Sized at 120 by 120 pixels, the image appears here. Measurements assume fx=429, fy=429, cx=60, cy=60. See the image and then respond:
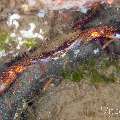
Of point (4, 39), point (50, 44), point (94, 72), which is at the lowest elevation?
point (94, 72)

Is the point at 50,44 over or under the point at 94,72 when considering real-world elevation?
over

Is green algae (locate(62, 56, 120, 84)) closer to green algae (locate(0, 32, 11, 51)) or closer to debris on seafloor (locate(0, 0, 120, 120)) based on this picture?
debris on seafloor (locate(0, 0, 120, 120))

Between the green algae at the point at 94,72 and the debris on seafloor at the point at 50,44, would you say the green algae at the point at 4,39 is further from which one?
the green algae at the point at 94,72

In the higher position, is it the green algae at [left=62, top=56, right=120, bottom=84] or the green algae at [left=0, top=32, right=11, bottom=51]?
the green algae at [left=0, top=32, right=11, bottom=51]

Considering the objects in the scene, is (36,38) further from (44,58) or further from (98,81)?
(98,81)

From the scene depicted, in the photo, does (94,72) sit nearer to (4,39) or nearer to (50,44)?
(50,44)

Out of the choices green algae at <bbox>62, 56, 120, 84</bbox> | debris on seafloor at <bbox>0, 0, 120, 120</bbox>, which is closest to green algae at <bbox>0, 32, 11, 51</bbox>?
debris on seafloor at <bbox>0, 0, 120, 120</bbox>

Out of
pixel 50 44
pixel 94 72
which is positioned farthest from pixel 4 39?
pixel 94 72

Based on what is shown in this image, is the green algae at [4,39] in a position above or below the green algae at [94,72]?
above

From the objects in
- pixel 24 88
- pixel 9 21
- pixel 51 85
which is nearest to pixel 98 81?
pixel 51 85

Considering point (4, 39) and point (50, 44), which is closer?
point (4, 39)

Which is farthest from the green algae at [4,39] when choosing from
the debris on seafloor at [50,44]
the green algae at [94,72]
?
the green algae at [94,72]
